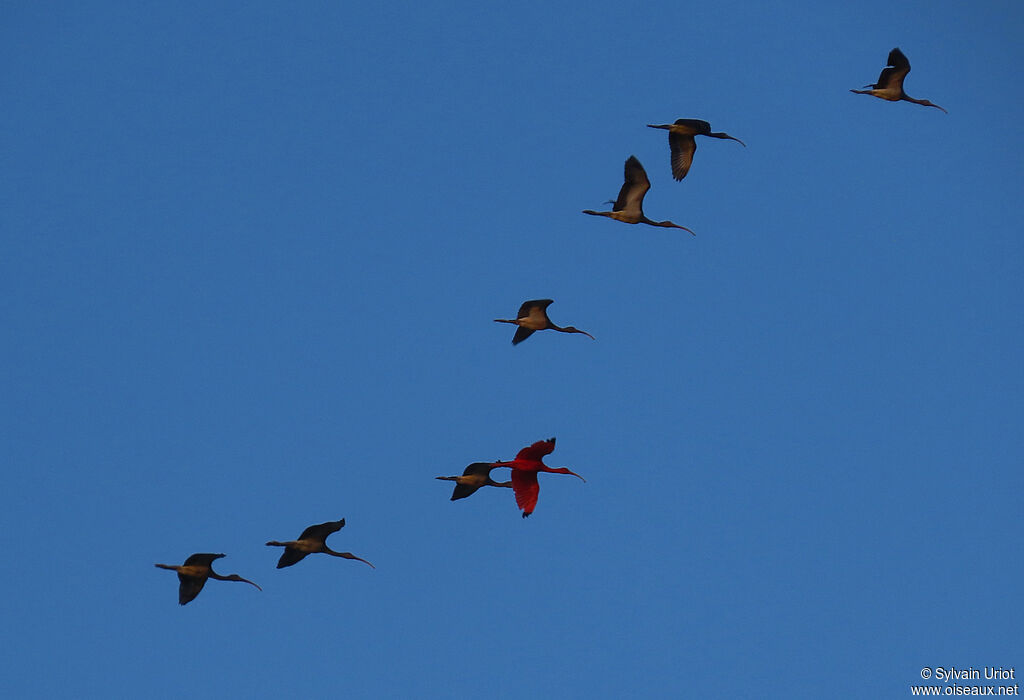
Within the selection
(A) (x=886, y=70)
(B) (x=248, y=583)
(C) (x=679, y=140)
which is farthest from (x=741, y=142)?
(B) (x=248, y=583)

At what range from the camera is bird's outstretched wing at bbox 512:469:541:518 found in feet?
119

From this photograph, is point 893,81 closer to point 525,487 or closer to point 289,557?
point 525,487

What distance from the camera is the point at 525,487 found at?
120 ft

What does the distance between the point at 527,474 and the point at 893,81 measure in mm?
15099

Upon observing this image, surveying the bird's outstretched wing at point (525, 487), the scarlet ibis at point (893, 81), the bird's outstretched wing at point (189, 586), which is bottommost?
the bird's outstretched wing at point (189, 586)

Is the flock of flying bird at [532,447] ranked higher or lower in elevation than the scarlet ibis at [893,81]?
lower

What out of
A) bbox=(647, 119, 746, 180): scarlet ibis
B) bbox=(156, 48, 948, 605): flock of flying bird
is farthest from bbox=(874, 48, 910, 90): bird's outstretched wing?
bbox=(647, 119, 746, 180): scarlet ibis

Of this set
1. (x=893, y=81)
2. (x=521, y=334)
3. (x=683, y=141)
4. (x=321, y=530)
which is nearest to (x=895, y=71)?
(x=893, y=81)

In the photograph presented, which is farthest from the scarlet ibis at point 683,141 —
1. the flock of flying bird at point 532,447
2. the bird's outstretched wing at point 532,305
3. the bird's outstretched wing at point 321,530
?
the bird's outstretched wing at point 321,530

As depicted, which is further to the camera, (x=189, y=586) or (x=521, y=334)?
(x=521, y=334)

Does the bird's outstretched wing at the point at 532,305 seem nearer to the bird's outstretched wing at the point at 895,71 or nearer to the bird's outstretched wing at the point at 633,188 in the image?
the bird's outstretched wing at the point at 633,188

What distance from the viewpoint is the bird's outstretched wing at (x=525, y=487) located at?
119 feet

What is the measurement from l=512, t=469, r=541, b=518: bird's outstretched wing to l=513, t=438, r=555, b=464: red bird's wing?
36 centimetres

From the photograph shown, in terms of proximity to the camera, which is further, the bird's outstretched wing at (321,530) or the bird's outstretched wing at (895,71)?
the bird's outstretched wing at (895,71)
